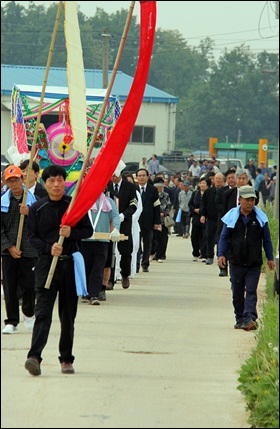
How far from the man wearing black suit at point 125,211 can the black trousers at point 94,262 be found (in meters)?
2.12

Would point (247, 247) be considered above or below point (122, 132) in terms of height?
below

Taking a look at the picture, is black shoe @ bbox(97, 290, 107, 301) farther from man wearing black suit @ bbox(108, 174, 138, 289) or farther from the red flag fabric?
the red flag fabric

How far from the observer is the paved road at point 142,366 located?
8820mm

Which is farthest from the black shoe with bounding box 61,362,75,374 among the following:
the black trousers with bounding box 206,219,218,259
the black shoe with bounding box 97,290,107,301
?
the black trousers with bounding box 206,219,218,259

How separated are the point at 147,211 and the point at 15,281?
31.9 feet

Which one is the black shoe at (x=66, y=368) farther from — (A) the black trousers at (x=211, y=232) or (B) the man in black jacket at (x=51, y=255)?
(A) the black trousers at (x=211, y=232)

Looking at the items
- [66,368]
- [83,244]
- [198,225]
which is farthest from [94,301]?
[198,225]

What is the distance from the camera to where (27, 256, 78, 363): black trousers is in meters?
10.1

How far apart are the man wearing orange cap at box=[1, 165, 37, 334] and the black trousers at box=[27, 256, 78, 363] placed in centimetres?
198

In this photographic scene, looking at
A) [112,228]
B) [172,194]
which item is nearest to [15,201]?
[112,228]

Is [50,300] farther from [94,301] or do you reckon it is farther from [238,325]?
[94,301]

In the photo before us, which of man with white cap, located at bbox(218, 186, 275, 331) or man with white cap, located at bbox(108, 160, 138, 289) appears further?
man with white cap, located at bbox(108, 160, 138, 289)

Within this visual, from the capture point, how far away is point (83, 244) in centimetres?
1536

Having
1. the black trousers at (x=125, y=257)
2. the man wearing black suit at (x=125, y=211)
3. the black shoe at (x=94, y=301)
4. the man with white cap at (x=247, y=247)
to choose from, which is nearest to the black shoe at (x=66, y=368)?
the man with white cap at (x=247, y=247)
